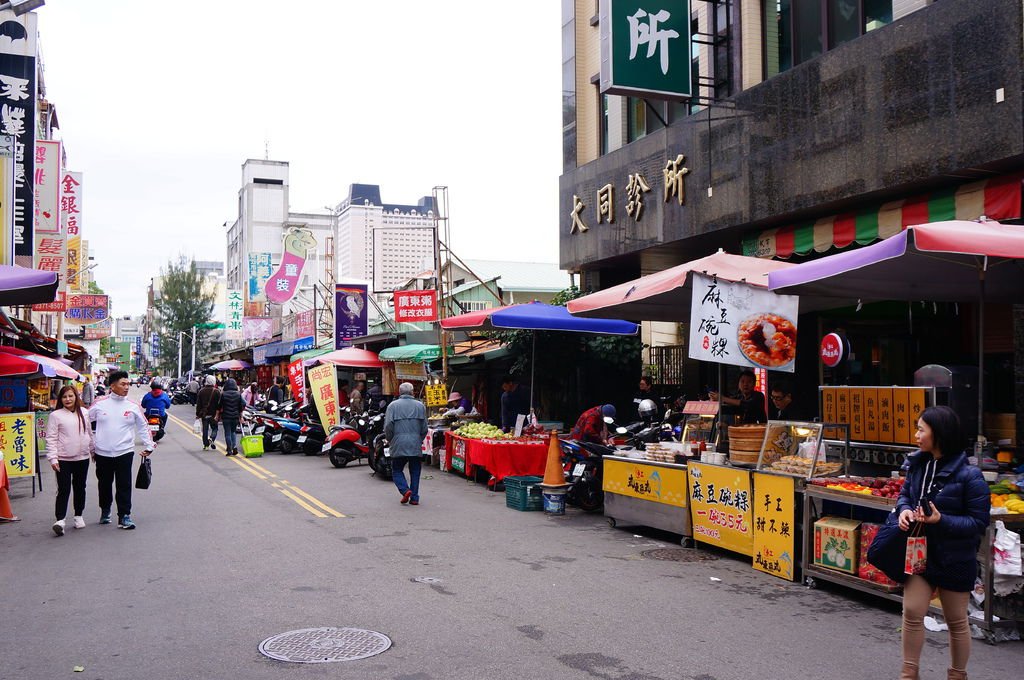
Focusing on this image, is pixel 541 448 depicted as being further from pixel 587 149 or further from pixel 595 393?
pixel 587 149

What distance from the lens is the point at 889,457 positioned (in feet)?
28.1

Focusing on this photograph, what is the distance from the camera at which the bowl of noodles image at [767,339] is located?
882cm

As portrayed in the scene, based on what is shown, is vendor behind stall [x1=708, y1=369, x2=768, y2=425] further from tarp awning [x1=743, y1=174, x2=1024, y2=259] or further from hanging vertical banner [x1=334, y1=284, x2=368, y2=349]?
hanging vertical banner [x1=334, y1=284, x2=368, y2=349]

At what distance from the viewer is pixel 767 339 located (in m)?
8.91

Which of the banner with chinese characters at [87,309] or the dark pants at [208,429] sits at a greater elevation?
the banner with chinese characters at [87,309]

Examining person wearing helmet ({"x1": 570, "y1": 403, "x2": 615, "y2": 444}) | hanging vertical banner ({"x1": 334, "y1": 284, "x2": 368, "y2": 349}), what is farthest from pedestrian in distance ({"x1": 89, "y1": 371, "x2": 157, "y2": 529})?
hanging vertical banner ({"x1": 334, "y1": 284, "x2": 368, "y2": 349})

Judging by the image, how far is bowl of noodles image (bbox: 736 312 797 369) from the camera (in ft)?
28.9

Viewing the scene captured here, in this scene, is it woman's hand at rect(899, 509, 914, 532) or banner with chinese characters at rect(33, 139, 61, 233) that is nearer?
woman's hand at rect(899, 509, 914, 532)

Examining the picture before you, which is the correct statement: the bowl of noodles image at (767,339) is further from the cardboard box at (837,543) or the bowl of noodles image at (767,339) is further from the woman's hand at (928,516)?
the woman's hand at (928,516)

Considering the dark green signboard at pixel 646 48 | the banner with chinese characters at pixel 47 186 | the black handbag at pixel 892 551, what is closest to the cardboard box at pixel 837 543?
the black handbag at pixel 892 551

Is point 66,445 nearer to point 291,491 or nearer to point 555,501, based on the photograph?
point 291,491

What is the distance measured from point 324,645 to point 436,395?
13.6m

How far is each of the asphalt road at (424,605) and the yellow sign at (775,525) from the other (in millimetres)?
176

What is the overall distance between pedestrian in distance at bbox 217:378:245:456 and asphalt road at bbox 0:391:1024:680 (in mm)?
9429
